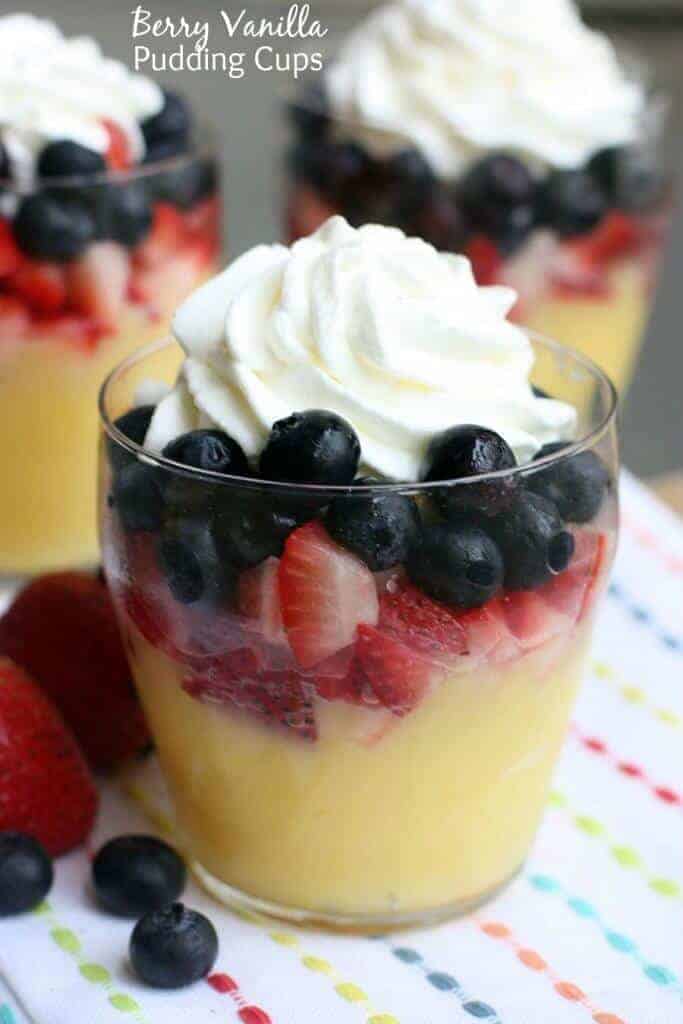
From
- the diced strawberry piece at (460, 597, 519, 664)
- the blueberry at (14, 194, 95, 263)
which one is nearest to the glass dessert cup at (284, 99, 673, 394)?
the blueberry at (14, 194, 95, 263)

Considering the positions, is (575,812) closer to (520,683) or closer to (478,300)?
(520,683)

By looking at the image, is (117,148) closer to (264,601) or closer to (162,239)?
(162,239)

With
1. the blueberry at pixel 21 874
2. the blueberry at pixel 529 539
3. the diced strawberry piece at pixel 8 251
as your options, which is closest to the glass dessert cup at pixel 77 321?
the diced strawberry piece at pixel 8 251

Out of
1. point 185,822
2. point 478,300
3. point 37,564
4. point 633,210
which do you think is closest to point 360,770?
point 185,822

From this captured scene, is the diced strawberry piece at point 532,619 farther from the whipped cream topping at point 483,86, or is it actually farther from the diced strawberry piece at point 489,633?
the whipped cream topping at point 483,86

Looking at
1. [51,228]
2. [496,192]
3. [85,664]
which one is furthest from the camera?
[496,192]

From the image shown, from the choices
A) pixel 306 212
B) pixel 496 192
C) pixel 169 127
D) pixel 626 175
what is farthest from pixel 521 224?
pixel 169 127
